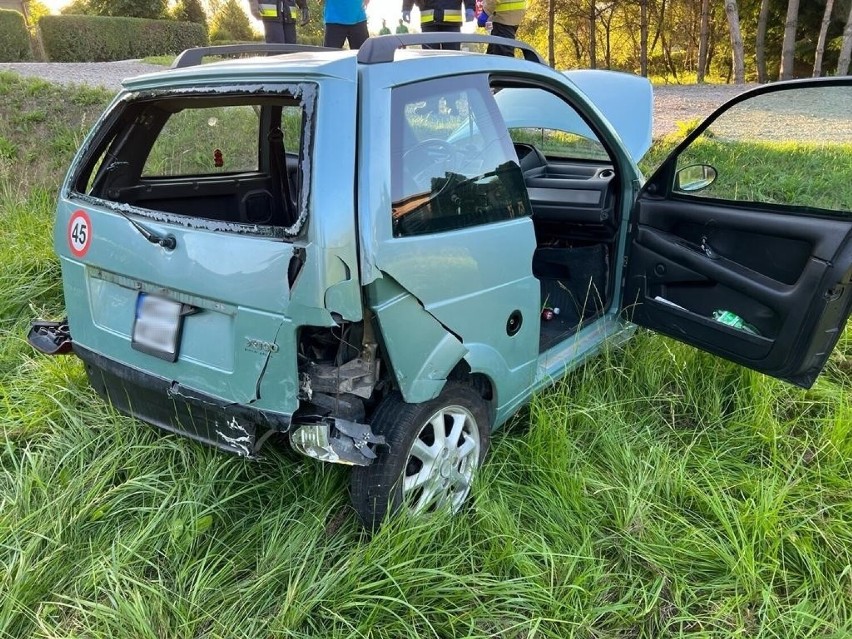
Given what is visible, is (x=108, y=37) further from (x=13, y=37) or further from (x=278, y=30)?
(x=278, y=30)

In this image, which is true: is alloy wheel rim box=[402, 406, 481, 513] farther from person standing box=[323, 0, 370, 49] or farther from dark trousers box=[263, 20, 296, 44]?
dark trousers box=[263, 20, 296, 44]

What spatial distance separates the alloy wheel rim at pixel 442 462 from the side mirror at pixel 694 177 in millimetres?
1589

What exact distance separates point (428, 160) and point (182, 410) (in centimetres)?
121

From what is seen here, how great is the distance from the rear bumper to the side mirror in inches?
86.6

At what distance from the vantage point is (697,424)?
117 inches

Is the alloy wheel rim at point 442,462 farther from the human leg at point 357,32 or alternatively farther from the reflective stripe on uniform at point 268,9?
the reflective stripe on uniform at point 268,9

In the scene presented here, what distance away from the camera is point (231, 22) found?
26641mm

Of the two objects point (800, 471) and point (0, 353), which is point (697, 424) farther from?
point (0, 353)

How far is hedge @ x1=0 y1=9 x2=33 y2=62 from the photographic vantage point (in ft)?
49.6

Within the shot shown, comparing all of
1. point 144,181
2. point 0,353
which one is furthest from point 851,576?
point 0,353

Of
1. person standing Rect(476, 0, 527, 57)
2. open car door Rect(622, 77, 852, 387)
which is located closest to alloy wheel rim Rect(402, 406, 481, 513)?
open car door Rect(622, 77, 852, 387)

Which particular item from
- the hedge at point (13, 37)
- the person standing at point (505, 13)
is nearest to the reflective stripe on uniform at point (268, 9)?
the person standing at point (505, 13)

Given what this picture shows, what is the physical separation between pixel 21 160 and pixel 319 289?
229 inches

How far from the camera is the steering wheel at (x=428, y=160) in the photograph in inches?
79.9
